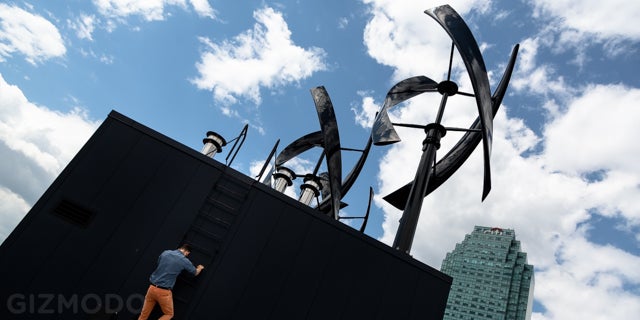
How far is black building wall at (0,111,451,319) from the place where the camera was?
6.49 metres

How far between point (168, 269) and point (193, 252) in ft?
2.92

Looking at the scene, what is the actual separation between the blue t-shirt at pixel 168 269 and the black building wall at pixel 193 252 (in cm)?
65

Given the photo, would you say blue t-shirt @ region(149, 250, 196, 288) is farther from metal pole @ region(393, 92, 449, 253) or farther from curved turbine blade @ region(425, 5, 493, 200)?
curved turbine blade @ region(425, 5, 493, 200)

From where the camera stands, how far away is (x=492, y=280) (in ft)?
391

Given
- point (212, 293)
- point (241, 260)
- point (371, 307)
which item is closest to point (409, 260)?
point (371, 307)

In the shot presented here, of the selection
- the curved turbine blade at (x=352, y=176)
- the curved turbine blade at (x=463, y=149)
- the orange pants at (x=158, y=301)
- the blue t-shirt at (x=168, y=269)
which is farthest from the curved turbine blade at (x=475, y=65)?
the orange pants at (x=158, y=301)

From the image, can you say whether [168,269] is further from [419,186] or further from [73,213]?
[419,186]

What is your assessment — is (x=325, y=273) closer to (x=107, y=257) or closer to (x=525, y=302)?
(x=107, y=257)

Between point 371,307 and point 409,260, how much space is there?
1447mm

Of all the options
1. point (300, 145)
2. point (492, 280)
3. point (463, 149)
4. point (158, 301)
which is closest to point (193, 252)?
point (158, 301)

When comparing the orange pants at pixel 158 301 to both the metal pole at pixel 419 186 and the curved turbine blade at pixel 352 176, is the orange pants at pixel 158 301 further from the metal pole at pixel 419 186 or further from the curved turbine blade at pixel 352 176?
the curved turbine blade at pixel 352 176

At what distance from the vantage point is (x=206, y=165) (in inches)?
309

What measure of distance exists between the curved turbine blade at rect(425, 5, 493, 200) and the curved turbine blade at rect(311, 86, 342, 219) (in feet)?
16.7

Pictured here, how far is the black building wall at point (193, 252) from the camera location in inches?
255
